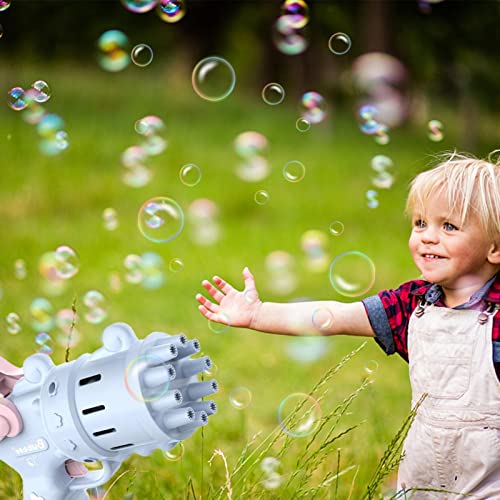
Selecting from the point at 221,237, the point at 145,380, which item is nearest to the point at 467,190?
the point at 145,380

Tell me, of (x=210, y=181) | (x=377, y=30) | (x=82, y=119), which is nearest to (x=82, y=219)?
(x=210, y=181)

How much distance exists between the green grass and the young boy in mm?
419

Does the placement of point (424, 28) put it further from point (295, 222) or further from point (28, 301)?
point (28, 301)

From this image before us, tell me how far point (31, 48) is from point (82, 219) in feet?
23.5

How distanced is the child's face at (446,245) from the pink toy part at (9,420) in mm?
917

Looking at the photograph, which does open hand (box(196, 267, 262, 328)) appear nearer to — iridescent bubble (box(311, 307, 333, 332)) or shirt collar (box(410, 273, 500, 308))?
iridescent bubble (box(311, 307, 333, 332))

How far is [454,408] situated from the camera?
201 centimetres

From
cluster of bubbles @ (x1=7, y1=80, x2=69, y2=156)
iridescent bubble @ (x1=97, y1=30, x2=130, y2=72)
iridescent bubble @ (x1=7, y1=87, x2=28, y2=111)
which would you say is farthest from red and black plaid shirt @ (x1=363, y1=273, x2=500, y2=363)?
iridescent bubble @ (x1=97, y1=30, x2=130, y2=72)

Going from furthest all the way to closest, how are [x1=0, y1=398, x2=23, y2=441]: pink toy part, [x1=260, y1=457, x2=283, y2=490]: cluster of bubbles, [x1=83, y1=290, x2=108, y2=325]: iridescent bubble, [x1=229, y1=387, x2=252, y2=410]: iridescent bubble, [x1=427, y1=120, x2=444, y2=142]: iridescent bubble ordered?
[x1=83, y1=290, x2=108, y2=325]: iridescent bubble < [x1=427, y1=120, x2=444, y2=142]: iridescent bubble < [x1=229, y1=387, x2=252, y2=410]: iridescent bubble < [x1=260, y1=457, x2=283, y2=490]: cluster of bubbles < [x1=0, y1=398, x2=23, y2=441]: pink toy part

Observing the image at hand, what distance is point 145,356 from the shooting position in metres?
1.80

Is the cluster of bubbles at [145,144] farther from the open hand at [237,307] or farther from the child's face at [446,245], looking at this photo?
the child's face at [446,245]

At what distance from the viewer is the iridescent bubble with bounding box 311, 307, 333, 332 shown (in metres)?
2.16

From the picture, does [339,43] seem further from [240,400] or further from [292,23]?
[240,400]

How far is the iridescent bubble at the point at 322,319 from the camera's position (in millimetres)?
2156
